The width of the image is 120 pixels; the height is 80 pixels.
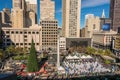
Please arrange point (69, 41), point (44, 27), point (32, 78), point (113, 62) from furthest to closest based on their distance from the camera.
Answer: point (69, 41)
point (44, 27)
point (113, 62)
point (32, 78)

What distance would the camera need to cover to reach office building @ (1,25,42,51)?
477ft

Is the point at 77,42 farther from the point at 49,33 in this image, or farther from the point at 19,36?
the point at 19,36

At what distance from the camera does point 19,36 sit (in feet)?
484

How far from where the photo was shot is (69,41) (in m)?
160

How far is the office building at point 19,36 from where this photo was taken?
14550cm

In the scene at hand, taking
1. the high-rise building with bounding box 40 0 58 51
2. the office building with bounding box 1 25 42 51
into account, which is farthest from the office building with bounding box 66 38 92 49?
the office building with bounding box 1 25 42 51

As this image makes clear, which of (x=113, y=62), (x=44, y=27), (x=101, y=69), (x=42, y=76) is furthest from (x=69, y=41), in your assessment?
(x=42, y=76)

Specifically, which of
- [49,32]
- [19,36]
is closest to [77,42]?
[49,32]

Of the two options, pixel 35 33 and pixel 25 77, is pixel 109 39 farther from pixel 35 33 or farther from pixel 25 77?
pixel 25 77

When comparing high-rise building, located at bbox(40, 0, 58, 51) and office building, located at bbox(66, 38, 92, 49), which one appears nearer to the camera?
high-rise building, located at bbox(40, 0, 58, 51)

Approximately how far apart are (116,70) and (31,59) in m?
42.8

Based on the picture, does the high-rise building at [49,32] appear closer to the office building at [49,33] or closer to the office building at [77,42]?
the office building at [49,33]

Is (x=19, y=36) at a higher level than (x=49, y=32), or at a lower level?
lower

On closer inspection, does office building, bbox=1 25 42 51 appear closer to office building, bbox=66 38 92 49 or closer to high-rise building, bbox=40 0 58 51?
high-rise building, bbox=40 0 58 51
